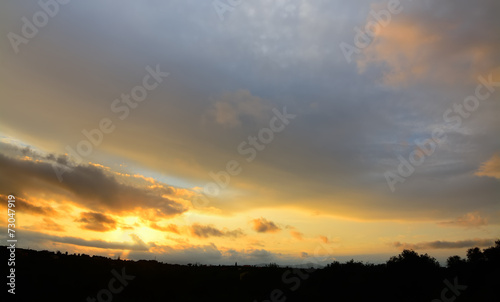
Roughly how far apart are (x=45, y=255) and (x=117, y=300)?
561 inches

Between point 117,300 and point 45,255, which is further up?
point 45,255

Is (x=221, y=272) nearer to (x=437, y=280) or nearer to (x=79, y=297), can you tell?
(x=79, y=297)

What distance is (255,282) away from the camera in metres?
26.8

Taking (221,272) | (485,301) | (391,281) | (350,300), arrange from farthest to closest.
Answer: (221,272) < (391,281) < (350,300) < (485,301)

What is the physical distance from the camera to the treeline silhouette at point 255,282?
74.0 ft

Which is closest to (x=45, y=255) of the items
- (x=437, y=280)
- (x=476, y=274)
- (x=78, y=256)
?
(x=78, y=256)

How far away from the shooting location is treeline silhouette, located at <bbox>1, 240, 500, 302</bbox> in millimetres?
22547

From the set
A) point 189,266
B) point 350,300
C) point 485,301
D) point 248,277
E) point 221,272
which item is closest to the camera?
point 485,301

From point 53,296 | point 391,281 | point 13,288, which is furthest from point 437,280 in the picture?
point 13,288

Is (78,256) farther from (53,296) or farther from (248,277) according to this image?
(248,277)

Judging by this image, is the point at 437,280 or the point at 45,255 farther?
the point at 45,255

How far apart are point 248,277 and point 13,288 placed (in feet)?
60.3

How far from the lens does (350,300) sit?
22438 mm

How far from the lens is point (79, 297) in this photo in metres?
24.8
